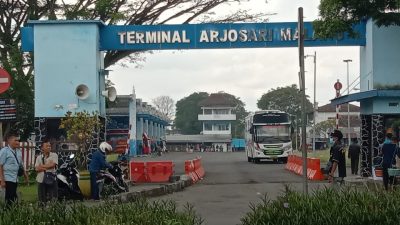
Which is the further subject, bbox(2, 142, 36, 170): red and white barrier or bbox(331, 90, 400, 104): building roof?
bbox(2, 142, 36, 170): red and white barrier

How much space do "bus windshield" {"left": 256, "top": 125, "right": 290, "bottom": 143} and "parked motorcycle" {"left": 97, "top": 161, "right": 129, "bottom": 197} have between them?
22742 millimetres

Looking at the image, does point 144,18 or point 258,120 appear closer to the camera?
point 144,18

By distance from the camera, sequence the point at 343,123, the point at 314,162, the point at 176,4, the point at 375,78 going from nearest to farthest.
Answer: the point at 375,78 → the point at 314,162 → the point at 176,4 → the point at 343,123

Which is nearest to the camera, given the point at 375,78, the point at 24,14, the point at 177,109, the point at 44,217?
the point at 44,217

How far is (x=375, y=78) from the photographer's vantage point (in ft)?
68.2

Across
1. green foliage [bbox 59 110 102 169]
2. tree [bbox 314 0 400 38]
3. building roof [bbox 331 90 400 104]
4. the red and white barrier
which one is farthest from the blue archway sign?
the red and white barrier

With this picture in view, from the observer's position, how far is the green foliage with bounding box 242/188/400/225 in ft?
23.8

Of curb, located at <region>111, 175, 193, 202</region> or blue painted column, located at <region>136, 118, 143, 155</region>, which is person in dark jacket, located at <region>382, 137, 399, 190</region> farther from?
blue painted column, located at <region>136, 118, 143, 155</region>

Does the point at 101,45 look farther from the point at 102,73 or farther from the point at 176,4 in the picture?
the point at 176,4

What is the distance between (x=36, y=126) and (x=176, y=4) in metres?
9.86

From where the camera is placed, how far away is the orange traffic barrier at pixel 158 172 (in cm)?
2366

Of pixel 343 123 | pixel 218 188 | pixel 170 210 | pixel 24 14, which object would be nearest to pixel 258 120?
pixel 24 14

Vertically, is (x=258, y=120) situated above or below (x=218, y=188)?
above

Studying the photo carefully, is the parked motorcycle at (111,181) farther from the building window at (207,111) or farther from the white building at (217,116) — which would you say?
the building window at (207,111)
